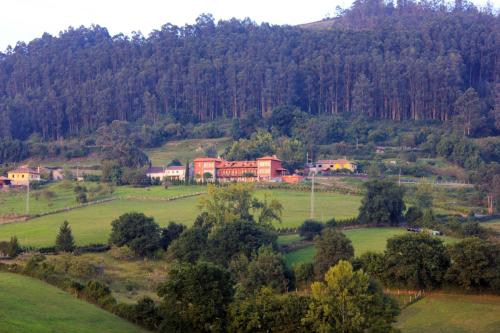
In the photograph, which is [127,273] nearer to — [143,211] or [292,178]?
[143,211]

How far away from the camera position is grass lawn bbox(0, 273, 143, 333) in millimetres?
27656

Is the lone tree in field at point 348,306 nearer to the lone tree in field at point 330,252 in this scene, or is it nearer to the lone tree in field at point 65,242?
the lone tree in field at point 330,252

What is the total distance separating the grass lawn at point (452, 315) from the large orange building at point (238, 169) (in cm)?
4457

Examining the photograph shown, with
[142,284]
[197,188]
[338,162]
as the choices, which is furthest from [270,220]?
[338,162]

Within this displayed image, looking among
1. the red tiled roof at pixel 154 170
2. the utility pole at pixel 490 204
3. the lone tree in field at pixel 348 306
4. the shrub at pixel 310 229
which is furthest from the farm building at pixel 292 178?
the lone tree in field at pixel 348 306

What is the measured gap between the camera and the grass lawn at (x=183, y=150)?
323ft

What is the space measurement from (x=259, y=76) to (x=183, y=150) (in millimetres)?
26595

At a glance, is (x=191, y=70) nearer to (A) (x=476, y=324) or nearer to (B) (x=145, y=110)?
(B) (x=145, y=110)

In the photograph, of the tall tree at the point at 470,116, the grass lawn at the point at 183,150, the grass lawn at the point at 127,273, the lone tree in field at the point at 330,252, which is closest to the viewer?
the grass lawn at the point at 127,273

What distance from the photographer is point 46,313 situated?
30.6 meters

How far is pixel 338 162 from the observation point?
87.6m

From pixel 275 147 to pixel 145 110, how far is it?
140 feet

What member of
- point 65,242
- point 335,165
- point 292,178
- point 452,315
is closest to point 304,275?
point 452,315

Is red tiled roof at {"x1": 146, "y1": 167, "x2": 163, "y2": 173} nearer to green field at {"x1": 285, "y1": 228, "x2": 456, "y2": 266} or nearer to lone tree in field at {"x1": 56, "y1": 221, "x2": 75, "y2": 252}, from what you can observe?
green field at {"x1": 285, "y1": 228, "x2": 456, "y2": 266}
